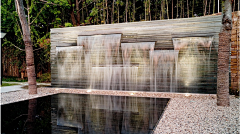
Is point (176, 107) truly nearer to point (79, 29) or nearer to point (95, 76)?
point (95, 76)

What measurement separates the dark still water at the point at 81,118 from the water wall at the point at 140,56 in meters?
1.53

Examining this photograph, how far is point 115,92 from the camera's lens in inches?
252

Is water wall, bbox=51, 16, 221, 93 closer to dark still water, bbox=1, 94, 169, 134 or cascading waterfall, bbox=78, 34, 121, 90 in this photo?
cascading waterfall, bbox=78, 34, 121, 90

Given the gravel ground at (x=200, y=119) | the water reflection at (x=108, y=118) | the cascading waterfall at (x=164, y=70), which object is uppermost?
the cascading waterfall at (x=164, y=70)

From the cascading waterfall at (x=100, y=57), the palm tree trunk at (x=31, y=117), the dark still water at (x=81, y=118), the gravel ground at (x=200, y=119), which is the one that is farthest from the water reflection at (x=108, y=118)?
the cascading waterfall at (x=100, y=57)

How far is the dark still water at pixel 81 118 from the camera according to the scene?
9.40ft

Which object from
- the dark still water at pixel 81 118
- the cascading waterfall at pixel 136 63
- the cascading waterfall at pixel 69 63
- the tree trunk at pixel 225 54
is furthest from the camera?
the cascading waterfall at pixel 69 63

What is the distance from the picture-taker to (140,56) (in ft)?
20.0

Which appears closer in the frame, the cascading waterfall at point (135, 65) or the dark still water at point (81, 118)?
the dark still water at point (81, 118)

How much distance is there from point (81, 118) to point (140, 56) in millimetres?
3225

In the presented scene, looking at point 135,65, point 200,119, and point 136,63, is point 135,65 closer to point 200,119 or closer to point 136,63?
point 136,63

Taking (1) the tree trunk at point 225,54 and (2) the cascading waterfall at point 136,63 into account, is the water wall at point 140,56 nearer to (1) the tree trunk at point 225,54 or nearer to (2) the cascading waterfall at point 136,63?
(2) the cascading waterfall at point 136,63

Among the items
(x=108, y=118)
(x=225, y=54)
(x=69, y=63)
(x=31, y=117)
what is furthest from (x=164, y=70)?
(x=31, y=117)

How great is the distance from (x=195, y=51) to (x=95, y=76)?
340 centimetres
